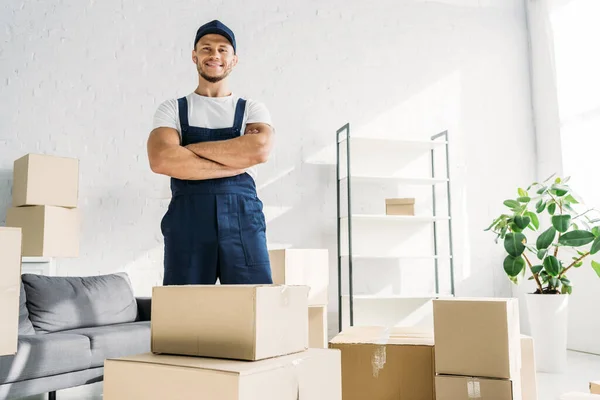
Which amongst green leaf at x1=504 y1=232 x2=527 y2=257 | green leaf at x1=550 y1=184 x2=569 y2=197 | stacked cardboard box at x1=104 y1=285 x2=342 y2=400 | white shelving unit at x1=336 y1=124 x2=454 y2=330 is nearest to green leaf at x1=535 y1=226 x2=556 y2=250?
green leaf at x1=504 y1=232 x2=527 y2=257

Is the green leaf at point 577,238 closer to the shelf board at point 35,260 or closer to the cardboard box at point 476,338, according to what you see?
the cardboard box at point 476,338

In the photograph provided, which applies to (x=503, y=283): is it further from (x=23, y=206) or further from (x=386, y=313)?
(x=23, y=206)

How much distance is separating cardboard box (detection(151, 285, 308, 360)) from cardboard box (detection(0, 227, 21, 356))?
0.37m

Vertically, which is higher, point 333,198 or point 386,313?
point 333,198

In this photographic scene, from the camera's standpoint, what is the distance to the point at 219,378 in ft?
3.10

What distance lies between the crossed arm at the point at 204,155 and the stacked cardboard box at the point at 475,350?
32.9 inches

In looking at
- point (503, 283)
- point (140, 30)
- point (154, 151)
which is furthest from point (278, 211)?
point (154, 151)

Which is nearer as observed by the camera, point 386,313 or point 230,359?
point 230,359

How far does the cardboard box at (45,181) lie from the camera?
3.12 meters

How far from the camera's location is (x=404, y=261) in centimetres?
427

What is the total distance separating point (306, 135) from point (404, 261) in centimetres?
123

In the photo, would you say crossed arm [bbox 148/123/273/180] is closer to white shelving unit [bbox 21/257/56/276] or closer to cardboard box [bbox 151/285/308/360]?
cardboard box [bbox 151/285/308/360]

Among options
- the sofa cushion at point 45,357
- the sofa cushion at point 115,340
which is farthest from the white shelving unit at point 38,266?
the sofa cushion at point 45,357

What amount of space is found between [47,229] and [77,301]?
0.45 m
